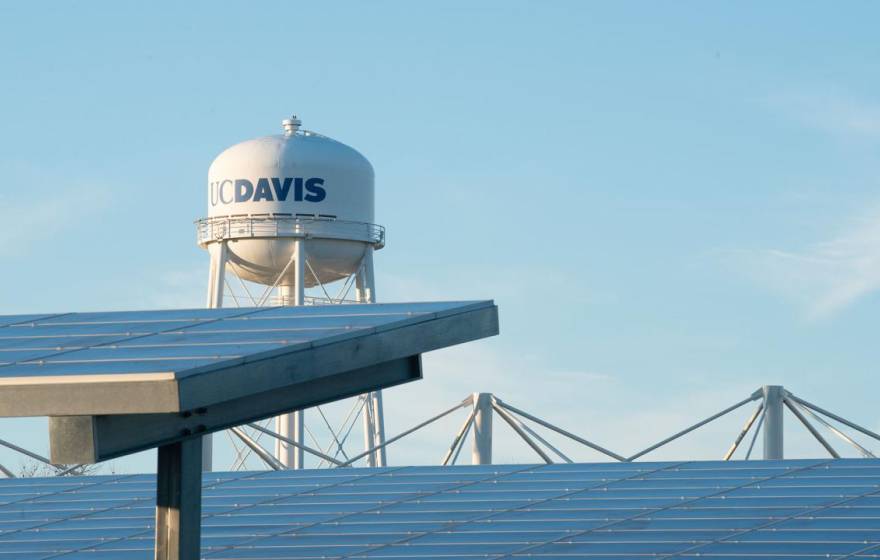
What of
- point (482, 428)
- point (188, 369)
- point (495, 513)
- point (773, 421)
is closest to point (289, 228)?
point (482, 428)

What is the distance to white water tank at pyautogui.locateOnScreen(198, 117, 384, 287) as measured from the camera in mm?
53219

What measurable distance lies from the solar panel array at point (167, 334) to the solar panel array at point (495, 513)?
6.28m

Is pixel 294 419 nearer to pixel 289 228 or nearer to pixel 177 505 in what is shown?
pixel 289 228

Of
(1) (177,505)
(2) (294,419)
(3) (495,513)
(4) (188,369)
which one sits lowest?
(1) (177,505)

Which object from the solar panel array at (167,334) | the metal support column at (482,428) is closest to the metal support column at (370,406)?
the metal support column at (482,428)

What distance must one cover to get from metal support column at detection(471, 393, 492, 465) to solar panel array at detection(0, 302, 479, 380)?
1478 cm

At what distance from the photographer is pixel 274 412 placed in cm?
1770

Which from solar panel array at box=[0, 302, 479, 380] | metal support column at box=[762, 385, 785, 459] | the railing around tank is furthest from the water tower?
solar panel array at box=[0, 302, 479, 380]

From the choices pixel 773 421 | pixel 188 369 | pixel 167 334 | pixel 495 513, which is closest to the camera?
pixel 188 369

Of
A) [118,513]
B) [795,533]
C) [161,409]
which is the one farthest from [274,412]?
Result: [118,513]

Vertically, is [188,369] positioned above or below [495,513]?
below

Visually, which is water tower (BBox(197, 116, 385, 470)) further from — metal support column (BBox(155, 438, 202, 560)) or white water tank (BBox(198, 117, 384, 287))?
metal support column (BBox(155, 438, 202, 560))

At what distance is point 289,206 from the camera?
53.2m

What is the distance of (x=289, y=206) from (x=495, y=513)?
90.1ft
